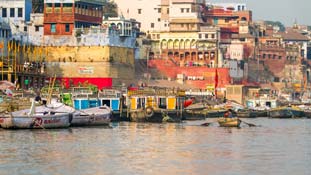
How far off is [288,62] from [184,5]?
24.8 m

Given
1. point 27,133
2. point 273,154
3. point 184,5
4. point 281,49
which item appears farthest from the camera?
point 281,49

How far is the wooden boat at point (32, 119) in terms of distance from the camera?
72188mm

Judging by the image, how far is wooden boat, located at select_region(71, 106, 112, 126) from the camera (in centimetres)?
7812

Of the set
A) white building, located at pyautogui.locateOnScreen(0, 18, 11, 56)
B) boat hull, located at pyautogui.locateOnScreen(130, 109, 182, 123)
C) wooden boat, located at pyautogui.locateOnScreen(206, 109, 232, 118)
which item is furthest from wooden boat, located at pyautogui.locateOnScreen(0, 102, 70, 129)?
white building, located at pyautogui.locateOnScreen(0, 18, 11, 56)

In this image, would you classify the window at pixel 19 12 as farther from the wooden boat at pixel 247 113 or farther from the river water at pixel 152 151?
the river water at pixel 152 151

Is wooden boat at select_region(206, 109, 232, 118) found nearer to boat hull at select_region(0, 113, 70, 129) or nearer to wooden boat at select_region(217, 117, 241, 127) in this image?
wooden boat at select_region(217, 117, 241, 127)

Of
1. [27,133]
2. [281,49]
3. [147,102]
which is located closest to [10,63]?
[147,102]

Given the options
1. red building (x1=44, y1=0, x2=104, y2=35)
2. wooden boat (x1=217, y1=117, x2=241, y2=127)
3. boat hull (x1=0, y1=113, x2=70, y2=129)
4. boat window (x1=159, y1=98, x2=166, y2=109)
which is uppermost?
red building (x1=44, y1=0, x2=104, y2=35)

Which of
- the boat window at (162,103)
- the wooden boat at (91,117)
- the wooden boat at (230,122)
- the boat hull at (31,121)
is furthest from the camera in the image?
the boat window at (162,103)

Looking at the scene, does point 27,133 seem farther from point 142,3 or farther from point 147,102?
point 142,3

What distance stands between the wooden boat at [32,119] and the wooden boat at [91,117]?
11.3ft

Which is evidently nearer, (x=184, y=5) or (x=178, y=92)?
(x=178, y=92)

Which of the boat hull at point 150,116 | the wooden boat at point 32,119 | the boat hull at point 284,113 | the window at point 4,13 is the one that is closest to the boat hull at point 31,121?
the wooden boat at point 32,119

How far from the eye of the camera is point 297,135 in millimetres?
78438
